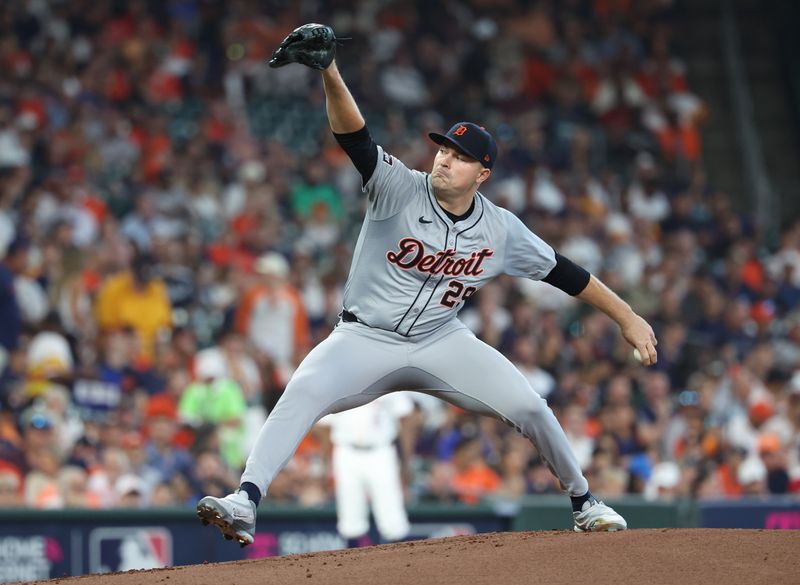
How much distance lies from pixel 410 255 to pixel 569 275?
80 cm

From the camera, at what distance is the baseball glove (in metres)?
5.24

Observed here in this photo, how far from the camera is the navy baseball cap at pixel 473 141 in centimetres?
577

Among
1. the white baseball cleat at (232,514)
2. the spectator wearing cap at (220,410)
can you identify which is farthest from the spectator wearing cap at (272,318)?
the white baseball cleat at (232,514)

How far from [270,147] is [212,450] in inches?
199

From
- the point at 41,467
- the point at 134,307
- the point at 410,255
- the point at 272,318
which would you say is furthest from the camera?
the point at 272,318

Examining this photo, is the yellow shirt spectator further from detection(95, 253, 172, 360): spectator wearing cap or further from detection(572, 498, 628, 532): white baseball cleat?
detection(572, 498, 628, 532): white baseball cleat

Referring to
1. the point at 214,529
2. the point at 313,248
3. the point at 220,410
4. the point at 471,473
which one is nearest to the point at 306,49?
the point at 214,529

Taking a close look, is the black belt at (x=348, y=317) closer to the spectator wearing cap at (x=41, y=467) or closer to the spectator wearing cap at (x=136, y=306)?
the spectator wearing cap at (x=41, y=467)

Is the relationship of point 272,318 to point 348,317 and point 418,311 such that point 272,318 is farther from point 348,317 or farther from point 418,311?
point 418,311

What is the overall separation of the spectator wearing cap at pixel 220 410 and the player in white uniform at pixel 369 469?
0.75 metres

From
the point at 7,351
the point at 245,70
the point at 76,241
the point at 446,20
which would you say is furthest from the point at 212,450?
the point at 446,20

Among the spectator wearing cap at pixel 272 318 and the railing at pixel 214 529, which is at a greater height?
the spectator wearing cap at pixel 272 318

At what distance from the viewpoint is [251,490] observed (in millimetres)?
5504

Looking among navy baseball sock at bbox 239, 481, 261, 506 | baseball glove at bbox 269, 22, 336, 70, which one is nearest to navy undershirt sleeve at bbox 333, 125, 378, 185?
baseball glove at bbox 269, 22, 336, 70
